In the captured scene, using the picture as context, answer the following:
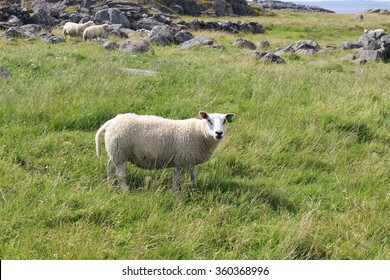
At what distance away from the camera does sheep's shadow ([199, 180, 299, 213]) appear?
6.89 meters

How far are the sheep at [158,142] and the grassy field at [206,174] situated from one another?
0.29 metres

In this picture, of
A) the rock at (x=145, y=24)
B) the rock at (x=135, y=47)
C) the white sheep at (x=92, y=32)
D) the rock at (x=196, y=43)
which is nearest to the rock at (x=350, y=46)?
the rock at (x=196, y=43)

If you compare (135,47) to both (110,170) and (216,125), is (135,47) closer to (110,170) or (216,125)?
(110,170)

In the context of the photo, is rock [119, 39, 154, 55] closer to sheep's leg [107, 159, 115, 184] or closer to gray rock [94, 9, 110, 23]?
sheep's leg [107, 159, 115, 184]

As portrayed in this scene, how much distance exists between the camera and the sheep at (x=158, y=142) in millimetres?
7148

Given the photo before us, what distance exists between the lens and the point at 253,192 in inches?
280

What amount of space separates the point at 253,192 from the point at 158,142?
1785mm

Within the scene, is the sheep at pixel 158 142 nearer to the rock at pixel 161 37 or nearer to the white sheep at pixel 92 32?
the rock at pixel 161 37

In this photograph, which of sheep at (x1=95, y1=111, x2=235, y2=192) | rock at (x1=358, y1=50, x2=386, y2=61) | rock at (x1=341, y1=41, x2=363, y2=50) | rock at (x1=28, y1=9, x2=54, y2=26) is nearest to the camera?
sheep at (x1=95, y1=111, x2=235, y2=192)

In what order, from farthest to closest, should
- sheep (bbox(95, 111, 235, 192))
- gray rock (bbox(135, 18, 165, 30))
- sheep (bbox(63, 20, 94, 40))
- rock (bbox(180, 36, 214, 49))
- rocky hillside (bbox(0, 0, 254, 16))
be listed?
rocky hillside (bbox(0, 0, 254, 16))
gray rock (bbox(135, 18, 165, 30))
sheep (bbox(63, 20, 94, 40))
rock (bbox(180, 36, 214, 49))
sheep (bbox(95, 111, 235, 192))

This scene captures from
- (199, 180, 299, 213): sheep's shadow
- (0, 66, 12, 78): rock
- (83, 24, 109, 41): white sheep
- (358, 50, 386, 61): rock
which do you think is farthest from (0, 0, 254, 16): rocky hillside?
(199, 180, 299, 213): sheep's shadow

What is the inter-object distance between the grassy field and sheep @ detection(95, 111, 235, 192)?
29 cm

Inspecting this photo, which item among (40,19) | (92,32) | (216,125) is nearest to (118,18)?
(40,19)
